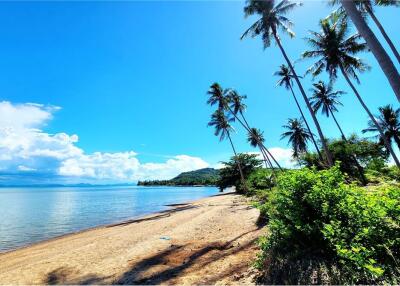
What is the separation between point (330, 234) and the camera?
3.93 meters

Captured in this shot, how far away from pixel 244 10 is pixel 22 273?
75.0ft

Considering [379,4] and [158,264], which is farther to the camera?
[379,4]

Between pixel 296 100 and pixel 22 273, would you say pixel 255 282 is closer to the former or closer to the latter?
pixel 22 273

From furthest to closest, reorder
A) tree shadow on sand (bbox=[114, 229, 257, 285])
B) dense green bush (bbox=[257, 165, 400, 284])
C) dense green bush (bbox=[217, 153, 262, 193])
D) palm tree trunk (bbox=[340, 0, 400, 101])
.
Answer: dense green bush (bbox=[217, 153, 262, 193])
palm tree trunk (bbox=[340, 0, 400, 101])
tree shadow on sand (bbox=[114, 229, 257, 285])
dense green bush (bbox=[257, 165, 400, 284])

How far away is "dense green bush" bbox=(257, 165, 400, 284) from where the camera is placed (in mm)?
3605

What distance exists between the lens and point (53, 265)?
8.19 metres

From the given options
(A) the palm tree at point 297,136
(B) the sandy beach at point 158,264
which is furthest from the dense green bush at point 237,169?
(B) the sandy beach at point 158,264

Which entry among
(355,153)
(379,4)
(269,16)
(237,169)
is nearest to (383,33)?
(379,4)

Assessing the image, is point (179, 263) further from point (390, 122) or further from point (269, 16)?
point (390, 122)

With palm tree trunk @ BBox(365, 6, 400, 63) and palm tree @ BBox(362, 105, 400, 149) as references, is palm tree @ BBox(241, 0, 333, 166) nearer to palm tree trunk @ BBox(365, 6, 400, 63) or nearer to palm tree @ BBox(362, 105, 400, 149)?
palm tree trunk @ BBox(365, 6, 400, 63)

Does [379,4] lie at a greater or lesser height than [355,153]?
greater

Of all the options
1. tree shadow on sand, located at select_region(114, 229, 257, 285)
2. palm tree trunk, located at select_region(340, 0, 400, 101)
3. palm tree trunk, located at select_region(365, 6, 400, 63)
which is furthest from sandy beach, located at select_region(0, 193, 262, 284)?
palm tree trunk, located at select_region(365, 6, 400, 63)

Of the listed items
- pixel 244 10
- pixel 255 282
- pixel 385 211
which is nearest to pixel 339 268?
pixel 385 211

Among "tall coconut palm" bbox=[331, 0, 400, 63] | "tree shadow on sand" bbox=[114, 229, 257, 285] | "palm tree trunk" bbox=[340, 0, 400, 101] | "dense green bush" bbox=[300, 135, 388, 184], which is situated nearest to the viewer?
"tree shadow on sand" bbox=[114, 229, 257, 285]
